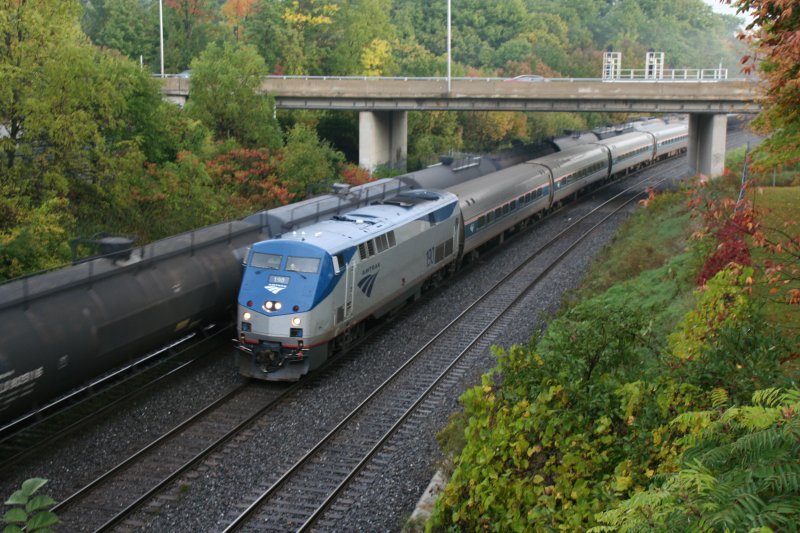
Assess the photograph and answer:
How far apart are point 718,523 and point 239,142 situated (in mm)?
43332

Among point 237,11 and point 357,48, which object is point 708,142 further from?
point 237,11

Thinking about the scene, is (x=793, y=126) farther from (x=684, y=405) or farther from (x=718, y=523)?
(x=718, y=523)

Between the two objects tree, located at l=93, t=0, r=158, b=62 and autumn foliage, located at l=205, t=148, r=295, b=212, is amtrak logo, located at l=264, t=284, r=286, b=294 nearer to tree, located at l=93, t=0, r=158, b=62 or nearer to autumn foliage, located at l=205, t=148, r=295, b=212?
autumn foliage, located at l=205, t=148, r=295, b=212

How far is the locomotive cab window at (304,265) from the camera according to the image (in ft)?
68.1

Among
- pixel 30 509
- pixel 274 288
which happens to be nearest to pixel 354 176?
pixel 274 288

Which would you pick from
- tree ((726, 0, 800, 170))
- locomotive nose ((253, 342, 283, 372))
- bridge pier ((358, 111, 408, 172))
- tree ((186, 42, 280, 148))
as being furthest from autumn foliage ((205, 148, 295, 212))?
tree ((726, 0, 800, 170))

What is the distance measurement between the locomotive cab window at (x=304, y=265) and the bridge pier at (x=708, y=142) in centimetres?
3705

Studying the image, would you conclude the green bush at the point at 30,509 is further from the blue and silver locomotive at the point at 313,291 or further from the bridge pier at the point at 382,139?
the bridge pier at the point at 382,139

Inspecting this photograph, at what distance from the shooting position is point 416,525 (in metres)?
13.2

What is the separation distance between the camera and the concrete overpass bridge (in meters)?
49.5

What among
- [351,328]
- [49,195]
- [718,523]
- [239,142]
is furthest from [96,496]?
[239,142]

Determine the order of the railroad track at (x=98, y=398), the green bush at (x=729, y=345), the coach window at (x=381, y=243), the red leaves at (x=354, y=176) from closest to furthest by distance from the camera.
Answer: the green bush at (x=729, y=345)
the railroad track at (x=98, y=398)
the coach window at (x=381, y=243)
the red leaves at (x=354, y=176)

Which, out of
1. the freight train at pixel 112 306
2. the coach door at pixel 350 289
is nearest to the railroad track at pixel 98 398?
the freight train at pixel 112 306

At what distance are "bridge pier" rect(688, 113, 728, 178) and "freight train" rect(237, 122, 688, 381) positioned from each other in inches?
958
